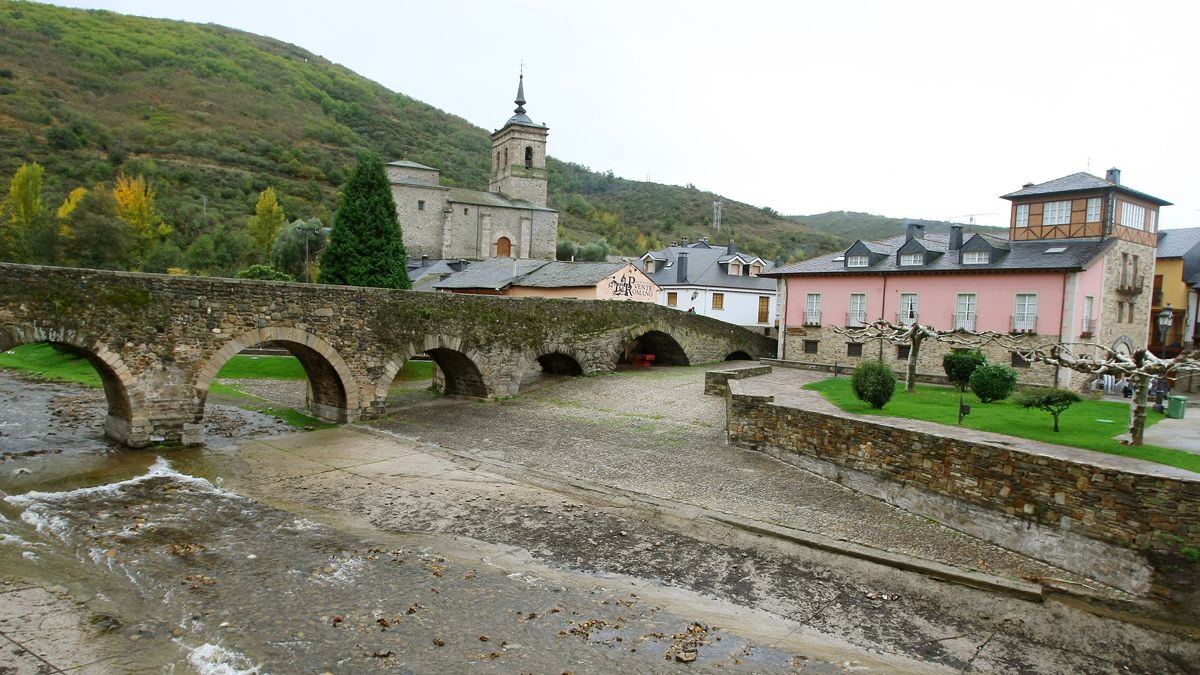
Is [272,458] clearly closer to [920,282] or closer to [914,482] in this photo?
[914,482]

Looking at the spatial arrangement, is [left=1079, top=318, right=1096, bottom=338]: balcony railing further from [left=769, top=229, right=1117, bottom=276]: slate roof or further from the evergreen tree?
the evergreen tree

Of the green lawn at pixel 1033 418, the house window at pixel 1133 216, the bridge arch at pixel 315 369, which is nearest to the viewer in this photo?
the green lawn at pixel 1033 418

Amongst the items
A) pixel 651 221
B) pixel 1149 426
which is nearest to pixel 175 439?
pixel 1149 426

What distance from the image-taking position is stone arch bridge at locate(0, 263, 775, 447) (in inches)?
586

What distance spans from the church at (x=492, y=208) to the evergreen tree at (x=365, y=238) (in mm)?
30597

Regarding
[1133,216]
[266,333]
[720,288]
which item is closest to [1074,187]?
[1133,216]

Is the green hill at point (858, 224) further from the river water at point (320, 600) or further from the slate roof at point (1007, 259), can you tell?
the river water at point (320, 600)

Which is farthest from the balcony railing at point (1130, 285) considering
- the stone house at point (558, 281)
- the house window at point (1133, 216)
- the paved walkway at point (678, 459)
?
the stone house at point (558, 281)

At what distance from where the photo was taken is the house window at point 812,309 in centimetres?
3141

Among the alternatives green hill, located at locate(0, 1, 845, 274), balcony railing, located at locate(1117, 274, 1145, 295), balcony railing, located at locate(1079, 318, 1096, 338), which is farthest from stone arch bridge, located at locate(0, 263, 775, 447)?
green hill, located at locate(0, 1, 845, 274)

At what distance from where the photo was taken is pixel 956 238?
28688mm

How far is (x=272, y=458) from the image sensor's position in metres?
16.4

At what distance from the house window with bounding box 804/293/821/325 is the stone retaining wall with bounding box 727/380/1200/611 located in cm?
1703

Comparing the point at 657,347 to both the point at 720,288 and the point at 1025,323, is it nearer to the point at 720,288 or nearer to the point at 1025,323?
the point at 720,288
